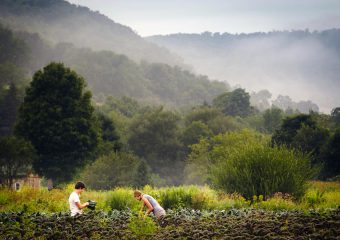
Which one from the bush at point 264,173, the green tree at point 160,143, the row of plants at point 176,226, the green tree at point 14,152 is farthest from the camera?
the green tree at point 160,143

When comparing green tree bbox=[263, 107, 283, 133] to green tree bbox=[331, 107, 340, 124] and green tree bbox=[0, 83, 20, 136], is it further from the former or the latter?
green tree bbox=[0, 83, 20, 136]

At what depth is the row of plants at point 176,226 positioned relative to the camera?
36.6ft

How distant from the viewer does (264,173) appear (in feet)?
68.8

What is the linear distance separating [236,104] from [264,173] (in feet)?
269

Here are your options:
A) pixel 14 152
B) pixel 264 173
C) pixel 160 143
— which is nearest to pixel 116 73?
pixel 160 143

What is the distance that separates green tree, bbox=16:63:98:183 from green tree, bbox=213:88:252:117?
57.8 metres

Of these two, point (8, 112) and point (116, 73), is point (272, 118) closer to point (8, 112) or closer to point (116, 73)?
point (8, 112)

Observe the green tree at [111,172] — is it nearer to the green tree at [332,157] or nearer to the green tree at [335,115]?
the green tree at [332,157]

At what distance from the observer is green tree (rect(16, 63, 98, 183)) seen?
45188mm

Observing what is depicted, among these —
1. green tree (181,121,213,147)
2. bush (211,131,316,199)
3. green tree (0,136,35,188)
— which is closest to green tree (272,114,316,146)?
green tree (181,121,213,147)

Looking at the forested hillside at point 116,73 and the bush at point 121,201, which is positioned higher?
the forested hillside at point 116,73

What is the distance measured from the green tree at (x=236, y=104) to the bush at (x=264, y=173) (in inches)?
3162

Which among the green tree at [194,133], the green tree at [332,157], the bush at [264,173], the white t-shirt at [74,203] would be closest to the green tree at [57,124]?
the green tree at [332,157]

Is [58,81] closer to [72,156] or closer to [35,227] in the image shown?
[72,156]
